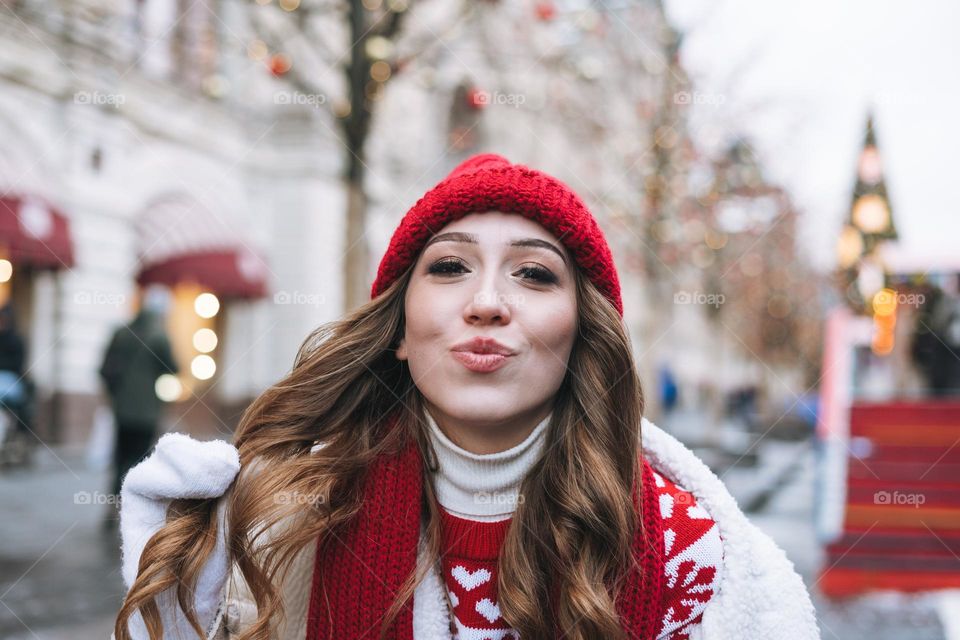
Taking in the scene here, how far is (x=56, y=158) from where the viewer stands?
35.0 ft

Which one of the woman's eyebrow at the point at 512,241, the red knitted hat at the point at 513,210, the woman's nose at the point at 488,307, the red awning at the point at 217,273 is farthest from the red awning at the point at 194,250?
the woman's nose at the point at 488,307

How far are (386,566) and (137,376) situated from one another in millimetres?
5710

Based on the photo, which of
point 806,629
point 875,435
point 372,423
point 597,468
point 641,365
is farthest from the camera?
point 641,365

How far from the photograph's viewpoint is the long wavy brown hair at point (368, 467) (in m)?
1.74

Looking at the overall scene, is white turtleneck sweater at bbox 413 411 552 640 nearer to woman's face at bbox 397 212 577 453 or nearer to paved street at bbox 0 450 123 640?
woman's face at bbox 397 212 577 453

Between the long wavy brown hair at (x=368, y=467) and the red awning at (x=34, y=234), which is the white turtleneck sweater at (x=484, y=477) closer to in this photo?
the long wavy brown hair at (x=368, y=467)

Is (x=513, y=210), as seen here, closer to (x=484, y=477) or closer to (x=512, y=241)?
(x=512, y=241)

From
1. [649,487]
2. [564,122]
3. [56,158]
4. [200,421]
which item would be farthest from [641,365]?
[649,487]

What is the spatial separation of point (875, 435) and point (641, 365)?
535 cm

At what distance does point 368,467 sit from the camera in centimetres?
197

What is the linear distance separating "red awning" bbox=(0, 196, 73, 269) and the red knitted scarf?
8872 mm

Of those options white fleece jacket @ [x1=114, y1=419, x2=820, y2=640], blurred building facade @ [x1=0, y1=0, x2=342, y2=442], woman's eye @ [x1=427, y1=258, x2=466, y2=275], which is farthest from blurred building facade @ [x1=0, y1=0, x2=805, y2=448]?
white fleece jacket @ [x1=114, y1=419, x2=820, y2=640]

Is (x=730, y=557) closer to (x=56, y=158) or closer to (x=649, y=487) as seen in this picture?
(x=649, y=487)

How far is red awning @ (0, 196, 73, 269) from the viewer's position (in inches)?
365
